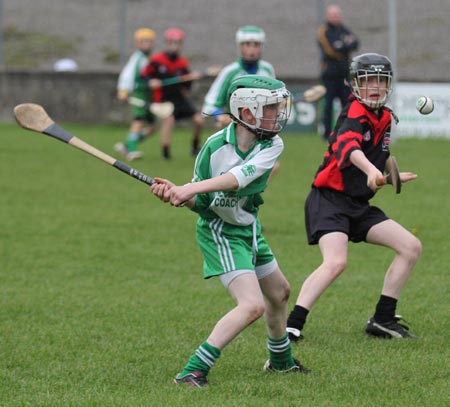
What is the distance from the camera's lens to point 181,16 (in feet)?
78.4

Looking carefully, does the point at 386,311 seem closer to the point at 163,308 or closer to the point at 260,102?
the point at 163,308

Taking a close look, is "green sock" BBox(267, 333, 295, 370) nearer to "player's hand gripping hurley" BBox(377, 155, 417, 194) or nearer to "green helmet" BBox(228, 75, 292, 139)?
"player's hand gripping hurley" BBox(377, 155, 417, 194)

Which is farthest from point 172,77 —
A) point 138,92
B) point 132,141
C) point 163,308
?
point 163,308

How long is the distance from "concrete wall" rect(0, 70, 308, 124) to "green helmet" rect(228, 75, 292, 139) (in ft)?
54.1

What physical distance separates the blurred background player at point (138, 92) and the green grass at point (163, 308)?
262cm

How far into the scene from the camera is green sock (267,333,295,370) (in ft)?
17.2

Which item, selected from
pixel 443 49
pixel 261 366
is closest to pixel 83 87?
pixel 443 49

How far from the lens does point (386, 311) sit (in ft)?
20.0

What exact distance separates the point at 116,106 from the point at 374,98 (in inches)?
620

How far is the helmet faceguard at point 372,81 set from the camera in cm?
597

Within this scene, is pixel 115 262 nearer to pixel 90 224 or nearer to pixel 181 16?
pixel 90 224

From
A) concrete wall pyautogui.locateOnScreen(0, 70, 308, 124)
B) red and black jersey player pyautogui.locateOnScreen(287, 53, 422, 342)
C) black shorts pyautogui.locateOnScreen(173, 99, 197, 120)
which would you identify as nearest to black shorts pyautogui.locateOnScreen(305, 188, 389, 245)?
red and black jersey player pyautogui.locateOnScreen(287, 53, 422, 342)

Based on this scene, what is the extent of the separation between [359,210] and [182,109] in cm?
1037

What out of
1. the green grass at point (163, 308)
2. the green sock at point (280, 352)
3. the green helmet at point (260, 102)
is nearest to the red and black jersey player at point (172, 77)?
the green grass at point (163, 308)
